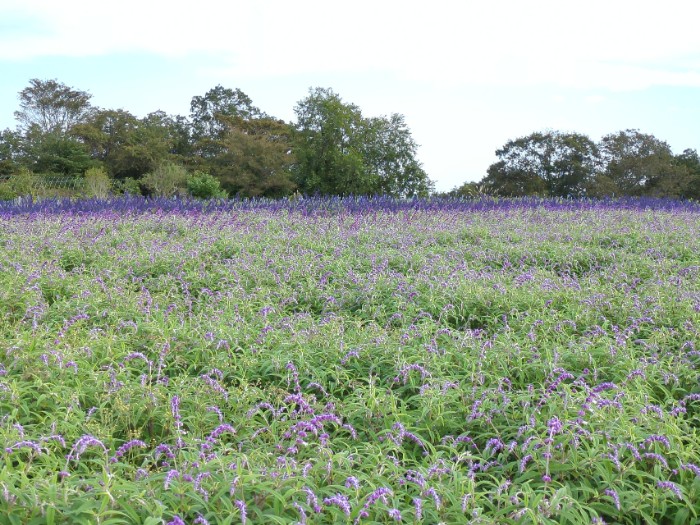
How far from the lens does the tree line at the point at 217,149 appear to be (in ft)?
120

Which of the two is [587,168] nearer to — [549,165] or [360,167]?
[549,165]

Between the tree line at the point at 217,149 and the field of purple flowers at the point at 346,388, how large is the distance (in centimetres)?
2513

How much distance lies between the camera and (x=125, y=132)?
48.6 m

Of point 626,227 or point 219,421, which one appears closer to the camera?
point 219,421

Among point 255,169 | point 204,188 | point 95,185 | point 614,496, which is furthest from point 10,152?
point 614,496

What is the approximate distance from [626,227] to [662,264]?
426 centimetres

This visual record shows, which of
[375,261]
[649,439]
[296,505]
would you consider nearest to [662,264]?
[375,261]

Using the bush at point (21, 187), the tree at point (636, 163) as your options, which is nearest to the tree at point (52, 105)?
the bush at point (21, 187)

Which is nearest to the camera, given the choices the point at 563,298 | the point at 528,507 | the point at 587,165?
the point at 528,507

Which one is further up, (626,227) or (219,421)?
(626,227)

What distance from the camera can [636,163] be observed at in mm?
35938

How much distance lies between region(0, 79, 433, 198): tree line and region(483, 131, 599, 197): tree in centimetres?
460

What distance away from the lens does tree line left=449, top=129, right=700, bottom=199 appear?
35.7 m

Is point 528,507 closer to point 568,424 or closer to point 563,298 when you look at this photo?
point 568,424
